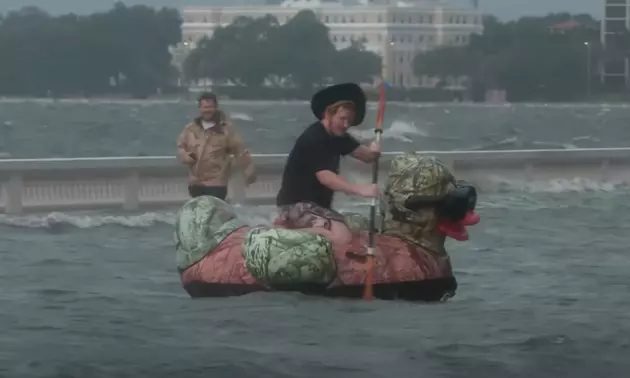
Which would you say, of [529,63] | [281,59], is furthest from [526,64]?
[281,59]

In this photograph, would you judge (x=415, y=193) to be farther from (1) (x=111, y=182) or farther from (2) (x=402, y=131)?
(2) (x=402, y=131)

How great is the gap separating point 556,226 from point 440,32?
6662 cm

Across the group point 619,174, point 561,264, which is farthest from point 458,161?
point 561,264

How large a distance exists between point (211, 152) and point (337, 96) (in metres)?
2.76

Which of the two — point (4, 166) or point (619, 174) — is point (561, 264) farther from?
point (619, 174)

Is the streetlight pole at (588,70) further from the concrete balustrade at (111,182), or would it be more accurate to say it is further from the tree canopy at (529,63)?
the concrete balustrade at (111,182)

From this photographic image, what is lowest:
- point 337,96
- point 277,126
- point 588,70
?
point 277,126

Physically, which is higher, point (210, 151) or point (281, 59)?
point (210, 151)

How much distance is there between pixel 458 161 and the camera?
1022 inches

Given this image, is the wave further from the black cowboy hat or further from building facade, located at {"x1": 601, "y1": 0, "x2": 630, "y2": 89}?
building facade, located at {"x1": 601, "y1": 0, "x2": 630, "y2": 89}

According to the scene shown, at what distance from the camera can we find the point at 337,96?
37.5ft

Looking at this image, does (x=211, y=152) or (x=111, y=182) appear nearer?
(x=211, y=152)

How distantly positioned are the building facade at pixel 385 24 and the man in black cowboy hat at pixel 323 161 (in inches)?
2570

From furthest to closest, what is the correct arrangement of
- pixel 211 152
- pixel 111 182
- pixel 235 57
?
1. pixel 235 57
2. pixel 111 182
3. pixel 211 152
